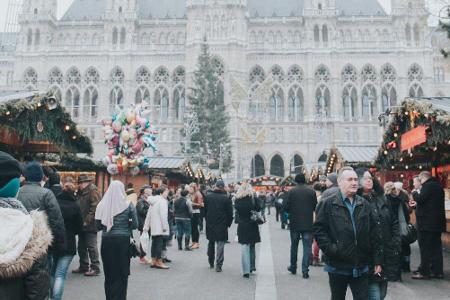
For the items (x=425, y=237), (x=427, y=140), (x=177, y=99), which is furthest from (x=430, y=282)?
(x=177, y=99)

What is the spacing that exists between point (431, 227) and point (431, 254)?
0.53 metres

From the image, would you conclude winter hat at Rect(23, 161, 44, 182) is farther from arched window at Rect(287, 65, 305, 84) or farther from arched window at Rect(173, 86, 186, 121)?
arched window at Rect(173, 86, 186, 121)

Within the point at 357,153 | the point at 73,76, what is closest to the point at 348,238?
the point at 357,153

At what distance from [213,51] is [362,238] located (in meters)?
45.3

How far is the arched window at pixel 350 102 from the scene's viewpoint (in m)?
48.6

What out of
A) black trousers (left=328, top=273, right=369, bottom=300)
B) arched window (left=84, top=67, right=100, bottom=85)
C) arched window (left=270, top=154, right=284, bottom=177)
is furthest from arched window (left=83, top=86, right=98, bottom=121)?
black trousers (left=328, top=273, right=369, bottom=300)

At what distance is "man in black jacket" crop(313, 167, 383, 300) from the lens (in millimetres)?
3826

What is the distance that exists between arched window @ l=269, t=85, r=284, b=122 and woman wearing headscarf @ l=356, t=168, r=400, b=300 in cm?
4522

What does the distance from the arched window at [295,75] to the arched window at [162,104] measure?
Answer: 48.4 feet

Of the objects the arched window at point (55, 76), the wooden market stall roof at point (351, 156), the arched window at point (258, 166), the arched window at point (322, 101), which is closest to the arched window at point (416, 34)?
the arched window at point (322, 101)

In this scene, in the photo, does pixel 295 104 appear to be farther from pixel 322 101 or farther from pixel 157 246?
pixel 157 246

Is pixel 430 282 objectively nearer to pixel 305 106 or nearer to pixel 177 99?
pixel 305 106

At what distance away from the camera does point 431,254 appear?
773 centimetres

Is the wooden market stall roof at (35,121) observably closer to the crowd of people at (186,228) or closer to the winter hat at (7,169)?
the crowd of people at (186,228)
